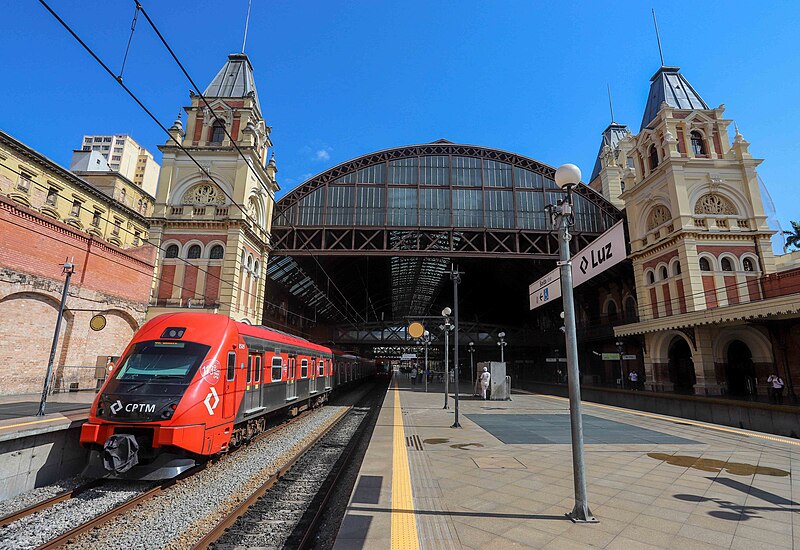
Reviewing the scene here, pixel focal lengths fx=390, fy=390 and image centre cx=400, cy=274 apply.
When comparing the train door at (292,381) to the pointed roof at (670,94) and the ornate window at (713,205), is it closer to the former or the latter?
the ornate window at (713,205)

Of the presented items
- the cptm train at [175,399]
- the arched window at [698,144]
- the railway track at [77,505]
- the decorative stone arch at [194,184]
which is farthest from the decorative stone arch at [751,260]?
the decorative stone arch at [194,184]

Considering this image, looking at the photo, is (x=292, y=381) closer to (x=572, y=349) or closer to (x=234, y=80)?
(x=572, y=349)

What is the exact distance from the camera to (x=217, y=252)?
2538 centimetres

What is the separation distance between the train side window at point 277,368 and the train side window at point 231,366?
3.15 metres

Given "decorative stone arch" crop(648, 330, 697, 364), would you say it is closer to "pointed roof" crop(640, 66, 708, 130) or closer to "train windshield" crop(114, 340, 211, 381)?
"pointed roof" crop(640, 66, 708, 130)

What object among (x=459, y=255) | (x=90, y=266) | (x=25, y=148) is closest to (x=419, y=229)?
(x=459, y=255)

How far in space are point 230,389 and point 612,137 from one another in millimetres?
54874

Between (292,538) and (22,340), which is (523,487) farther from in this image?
(22,340)

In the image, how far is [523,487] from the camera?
626 cm

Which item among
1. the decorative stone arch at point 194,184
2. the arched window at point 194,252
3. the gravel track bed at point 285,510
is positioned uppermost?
the decorative stone arch at point 194,184

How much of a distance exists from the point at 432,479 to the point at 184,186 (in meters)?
26.9

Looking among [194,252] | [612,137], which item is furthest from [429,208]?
[612,137]

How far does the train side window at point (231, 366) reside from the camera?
8.64m

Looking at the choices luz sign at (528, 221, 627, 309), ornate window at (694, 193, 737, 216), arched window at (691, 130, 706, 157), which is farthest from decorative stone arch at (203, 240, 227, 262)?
arched window at (691, 130, 706, 157)
